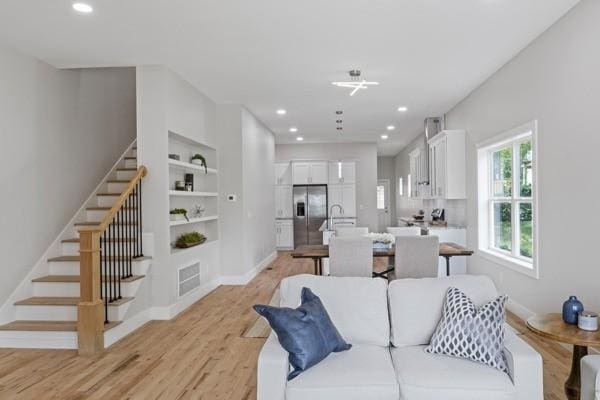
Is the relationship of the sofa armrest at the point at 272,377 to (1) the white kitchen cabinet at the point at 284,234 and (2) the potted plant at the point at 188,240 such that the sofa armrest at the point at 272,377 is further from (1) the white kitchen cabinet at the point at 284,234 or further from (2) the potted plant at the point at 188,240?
(1) the white kitchen cabinet at the point at 284,234

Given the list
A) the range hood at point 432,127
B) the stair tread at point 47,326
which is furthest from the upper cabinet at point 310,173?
the stair tread at point 47,326

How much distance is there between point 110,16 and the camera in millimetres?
3439

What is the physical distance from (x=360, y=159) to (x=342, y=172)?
603mm

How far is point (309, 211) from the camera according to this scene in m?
10.7

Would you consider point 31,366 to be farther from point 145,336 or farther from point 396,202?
point 396,202

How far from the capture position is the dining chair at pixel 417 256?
438 centimetres

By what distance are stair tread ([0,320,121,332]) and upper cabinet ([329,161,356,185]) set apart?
7.42 m

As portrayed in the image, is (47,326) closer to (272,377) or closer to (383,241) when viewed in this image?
(272,377)

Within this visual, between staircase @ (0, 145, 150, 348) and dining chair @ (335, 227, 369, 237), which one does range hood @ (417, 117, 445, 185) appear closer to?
dining chair @ (335, 227, 369, 237)

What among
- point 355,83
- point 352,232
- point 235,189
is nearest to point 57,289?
point 235,189

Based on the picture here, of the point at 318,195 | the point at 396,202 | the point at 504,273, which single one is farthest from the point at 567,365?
the point at 396,202

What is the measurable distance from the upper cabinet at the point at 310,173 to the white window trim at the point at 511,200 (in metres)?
5.23

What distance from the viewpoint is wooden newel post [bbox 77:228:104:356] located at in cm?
364

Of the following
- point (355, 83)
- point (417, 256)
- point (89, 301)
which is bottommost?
point (89, 301)
